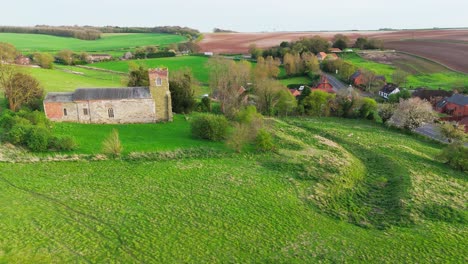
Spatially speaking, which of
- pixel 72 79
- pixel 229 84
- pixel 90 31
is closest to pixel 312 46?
Answer: pixel 229 84

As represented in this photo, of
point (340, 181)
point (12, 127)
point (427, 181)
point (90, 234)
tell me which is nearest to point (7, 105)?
point (12, 127)

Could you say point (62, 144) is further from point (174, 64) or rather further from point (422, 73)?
point (422, 73)

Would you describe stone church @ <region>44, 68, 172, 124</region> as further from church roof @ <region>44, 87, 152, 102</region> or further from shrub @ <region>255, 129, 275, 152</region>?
shrub @ <region>255, 129, 275, 152</region>

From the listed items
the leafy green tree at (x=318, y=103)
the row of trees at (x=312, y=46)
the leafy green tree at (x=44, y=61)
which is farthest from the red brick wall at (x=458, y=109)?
the leafy green tree at (x=44, y=61)

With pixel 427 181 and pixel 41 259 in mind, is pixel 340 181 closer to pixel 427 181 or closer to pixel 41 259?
pixel 427 181

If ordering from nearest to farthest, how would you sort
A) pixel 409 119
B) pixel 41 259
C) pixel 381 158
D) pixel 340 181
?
1. pixel 41 259
2. pixel 340 181
3. pixel 381 158
4. pixel 409 119

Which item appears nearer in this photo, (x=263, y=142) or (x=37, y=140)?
(x=37, y=140)

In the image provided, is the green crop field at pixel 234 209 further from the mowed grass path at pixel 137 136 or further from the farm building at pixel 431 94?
the farm building at pixel 431 94
